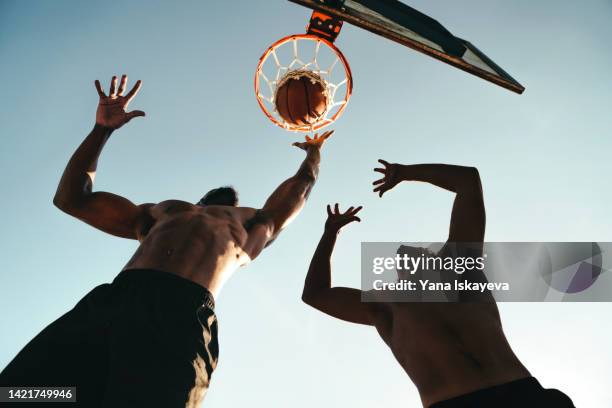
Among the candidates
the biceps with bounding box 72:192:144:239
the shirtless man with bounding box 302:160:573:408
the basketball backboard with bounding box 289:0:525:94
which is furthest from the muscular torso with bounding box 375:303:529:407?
the biceps with bounding box 72:192:144:239

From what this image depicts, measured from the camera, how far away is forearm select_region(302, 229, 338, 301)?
3988 millimetres

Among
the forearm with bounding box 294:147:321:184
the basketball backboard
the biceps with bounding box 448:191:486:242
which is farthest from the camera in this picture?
the forearm with bounding box 294:147:321:184

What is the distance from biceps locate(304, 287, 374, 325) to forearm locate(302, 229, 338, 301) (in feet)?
0.13

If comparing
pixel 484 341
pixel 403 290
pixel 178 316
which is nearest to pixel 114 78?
pixel 178 316

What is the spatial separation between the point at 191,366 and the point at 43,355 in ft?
2.78

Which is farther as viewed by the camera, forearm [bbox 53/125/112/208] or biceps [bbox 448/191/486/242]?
forearm [bbox 53/125/112/208]

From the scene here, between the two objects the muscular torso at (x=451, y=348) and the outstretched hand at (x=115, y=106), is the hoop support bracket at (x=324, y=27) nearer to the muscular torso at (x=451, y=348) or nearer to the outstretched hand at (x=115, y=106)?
the outstretched hand at (x=115, y=106)

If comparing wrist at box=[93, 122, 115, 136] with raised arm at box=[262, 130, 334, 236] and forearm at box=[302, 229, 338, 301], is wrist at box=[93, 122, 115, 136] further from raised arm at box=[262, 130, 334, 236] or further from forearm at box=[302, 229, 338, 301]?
forearm at box=[302, 229, 338, 301]

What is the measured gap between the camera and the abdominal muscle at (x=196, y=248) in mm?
3348

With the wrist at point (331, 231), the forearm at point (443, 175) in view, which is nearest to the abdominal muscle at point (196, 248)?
the wrist at point (331, 231)

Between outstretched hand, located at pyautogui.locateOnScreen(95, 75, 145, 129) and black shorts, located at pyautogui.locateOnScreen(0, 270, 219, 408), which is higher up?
outstretched hand, located at pyautogui.locateOnScreen(95, 75, 145, 129)

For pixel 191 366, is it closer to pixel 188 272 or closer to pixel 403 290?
pixel 188 272

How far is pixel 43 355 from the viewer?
2730 mm

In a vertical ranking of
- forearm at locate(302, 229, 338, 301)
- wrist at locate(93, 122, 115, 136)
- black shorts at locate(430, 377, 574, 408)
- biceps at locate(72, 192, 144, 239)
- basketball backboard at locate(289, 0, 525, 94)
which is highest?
basketball backboard at locate(289, 0, 525, 94)
